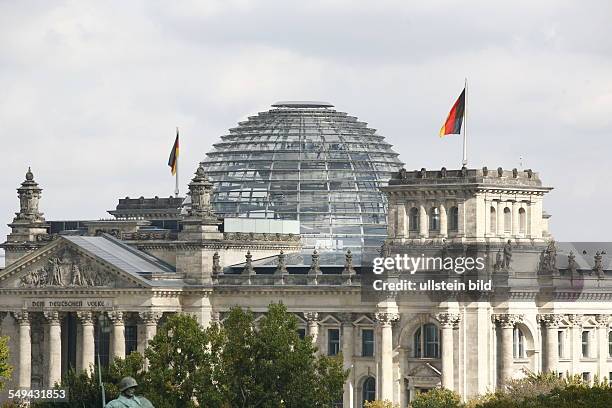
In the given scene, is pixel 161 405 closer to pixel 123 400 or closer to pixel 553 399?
pixel 553 399

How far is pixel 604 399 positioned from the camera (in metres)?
188

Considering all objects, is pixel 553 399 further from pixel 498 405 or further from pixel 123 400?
pixel 123 400

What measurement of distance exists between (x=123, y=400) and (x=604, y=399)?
61933mm

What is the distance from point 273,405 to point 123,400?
227ft

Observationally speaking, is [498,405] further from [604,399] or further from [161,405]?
[161,405]

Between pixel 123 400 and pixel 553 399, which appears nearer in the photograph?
pixel 123 400

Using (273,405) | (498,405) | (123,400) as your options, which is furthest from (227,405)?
(123,400)

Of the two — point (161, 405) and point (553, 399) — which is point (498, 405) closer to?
point (553, 399)

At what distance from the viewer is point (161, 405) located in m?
197

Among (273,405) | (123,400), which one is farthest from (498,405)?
(123,400)

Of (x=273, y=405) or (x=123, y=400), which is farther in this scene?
(x=273, y=405)

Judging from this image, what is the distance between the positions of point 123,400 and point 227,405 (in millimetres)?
68686

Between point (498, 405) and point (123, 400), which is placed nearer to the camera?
point (123, 400)

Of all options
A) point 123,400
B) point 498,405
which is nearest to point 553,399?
point 498,405
